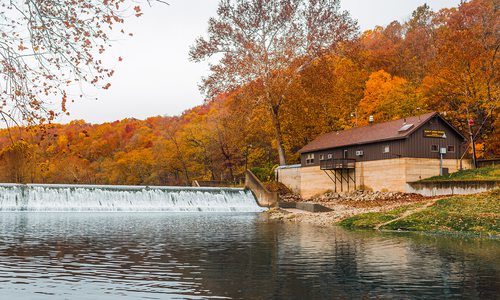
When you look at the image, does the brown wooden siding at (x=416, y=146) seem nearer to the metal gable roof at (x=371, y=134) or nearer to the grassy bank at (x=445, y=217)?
the metal gable roof at (x=371, y=134)

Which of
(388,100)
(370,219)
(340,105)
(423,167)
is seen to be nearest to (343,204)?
(423,167)

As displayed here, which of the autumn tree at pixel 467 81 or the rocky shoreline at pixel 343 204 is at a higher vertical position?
the autumn tree at pixel 467 81

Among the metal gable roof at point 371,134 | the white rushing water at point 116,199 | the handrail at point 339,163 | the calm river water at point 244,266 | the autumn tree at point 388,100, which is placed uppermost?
the autumn tree at point 388,100

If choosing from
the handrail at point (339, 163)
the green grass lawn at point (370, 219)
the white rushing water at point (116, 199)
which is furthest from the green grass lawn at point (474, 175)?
the white rushing water at point (116, 199)

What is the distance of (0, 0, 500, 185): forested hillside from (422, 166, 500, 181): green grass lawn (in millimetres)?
7315

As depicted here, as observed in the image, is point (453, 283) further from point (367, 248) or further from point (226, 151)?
point (226, 151)

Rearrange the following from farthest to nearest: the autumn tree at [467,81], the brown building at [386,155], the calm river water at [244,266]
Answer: the autumn tree at [467,81]
the brown building at [386,155]
the calm river water at [244,266]

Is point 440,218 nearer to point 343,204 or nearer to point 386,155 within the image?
point 343,204

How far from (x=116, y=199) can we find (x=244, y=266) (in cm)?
2772

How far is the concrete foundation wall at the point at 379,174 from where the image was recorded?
129 ft

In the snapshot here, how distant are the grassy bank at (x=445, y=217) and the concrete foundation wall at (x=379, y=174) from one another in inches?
512

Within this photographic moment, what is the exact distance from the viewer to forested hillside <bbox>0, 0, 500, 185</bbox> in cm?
4600

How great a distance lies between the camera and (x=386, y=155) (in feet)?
135

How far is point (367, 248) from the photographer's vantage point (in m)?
15.9
